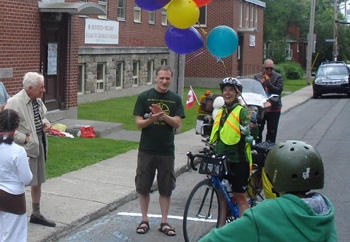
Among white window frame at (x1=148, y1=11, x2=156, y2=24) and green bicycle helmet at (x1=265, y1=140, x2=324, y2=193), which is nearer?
green bicycle helmet at (x1=265, y1=140, x2=324, y2=193)

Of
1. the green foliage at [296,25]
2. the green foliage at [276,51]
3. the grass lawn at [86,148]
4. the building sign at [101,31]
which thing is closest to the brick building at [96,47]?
the building sign at [101,31]

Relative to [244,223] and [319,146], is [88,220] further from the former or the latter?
[319,146]

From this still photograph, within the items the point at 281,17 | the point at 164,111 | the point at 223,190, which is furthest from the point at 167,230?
the point at 281,17

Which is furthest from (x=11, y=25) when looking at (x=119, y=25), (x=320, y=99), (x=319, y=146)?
(x=320, y=99)

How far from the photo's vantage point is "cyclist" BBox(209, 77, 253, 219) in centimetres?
635

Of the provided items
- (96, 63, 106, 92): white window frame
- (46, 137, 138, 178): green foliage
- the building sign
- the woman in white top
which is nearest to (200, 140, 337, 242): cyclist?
the woman in white top

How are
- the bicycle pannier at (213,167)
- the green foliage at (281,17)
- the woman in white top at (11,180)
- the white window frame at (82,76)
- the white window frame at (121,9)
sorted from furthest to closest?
the green foliage at (281,17)
the white window frame at (121,9)
the white window frame at (82,76)
the bicycle pannier at (213,167)
the woman in white top at (11,180)

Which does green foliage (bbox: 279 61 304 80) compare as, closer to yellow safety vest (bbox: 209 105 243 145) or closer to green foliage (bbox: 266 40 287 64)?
green foliage (bbox: 266 40 287 64)

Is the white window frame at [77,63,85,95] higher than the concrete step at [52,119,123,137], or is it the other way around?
the white window frame at [77,63,85,95]

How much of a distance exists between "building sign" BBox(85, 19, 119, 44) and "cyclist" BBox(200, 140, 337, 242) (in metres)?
18.6

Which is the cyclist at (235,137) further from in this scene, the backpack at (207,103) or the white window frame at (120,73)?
the white window frame at (120,73)

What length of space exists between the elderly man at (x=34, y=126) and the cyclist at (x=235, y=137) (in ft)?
6.03

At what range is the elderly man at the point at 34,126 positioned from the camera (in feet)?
20.9

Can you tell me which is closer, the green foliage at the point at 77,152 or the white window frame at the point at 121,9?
the green foliage at the point at 77,152
